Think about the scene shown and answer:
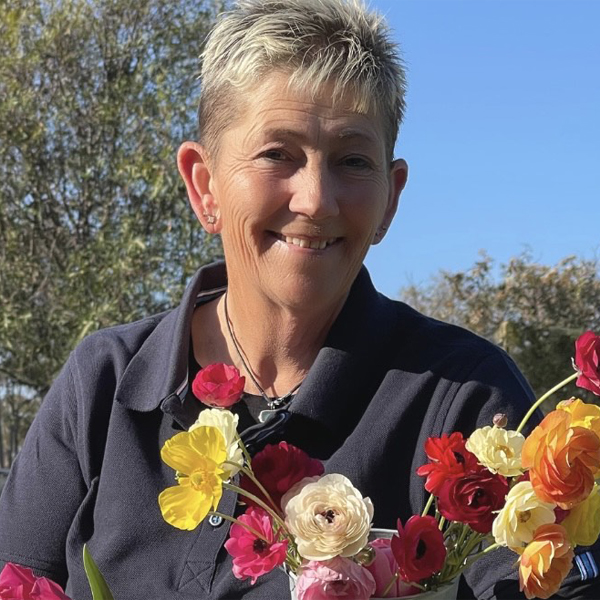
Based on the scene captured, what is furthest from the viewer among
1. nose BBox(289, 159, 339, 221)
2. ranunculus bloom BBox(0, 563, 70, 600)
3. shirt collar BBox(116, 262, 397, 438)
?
shirt collar BBox(116, 262, 397, 438)

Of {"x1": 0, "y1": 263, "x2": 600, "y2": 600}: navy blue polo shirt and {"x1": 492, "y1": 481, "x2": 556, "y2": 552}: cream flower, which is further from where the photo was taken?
{"x1": 0, "y1": 263, "x2": 600, "y2": 600}: navy blue polo shirt

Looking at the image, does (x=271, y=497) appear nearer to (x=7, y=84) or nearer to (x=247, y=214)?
(x=247, y=214)

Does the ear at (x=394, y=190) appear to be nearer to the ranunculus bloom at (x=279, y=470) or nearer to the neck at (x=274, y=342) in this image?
the neck at (x=274, y=342)

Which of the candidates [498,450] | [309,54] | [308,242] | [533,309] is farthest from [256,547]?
[533,309]

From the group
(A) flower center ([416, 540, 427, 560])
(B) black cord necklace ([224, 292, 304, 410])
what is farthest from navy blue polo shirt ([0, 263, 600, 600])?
(A) flower center ([416, 540, 427, 560])

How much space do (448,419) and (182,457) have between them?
0.96 m

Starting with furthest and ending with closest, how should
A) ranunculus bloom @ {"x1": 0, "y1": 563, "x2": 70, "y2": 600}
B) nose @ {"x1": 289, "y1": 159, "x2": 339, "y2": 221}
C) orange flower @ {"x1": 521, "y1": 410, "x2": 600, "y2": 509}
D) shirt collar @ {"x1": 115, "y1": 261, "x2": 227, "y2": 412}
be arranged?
1. shirt collar @ {"x1": 115, "y1": 261, "x2": 227, "y2": 412}
2. nose @ {"x1": 289, "y1": 159, "x2": 339, "y2": 221}
3. ranunculus bloom @ {"x1": 0, "y1": 563, "x2": 70, "y2": 600}
4. orange flower @ {"x1": 521, "y1": 410, "x2": 600, "y2": 509}

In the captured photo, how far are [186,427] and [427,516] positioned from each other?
103 centimetres

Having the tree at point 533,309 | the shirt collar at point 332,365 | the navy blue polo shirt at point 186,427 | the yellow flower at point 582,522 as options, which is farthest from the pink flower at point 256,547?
the tree at point 533,309

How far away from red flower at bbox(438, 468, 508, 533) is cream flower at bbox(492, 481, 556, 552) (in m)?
0.02

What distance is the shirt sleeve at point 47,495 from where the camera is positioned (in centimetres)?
236

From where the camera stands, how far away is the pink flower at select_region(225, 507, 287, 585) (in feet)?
4.22

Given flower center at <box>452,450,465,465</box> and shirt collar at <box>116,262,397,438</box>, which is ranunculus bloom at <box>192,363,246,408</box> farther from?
shirt collar at <box>116,262,397,438</box>

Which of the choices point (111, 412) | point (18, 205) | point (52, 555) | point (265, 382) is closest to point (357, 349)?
point (265, 382)
